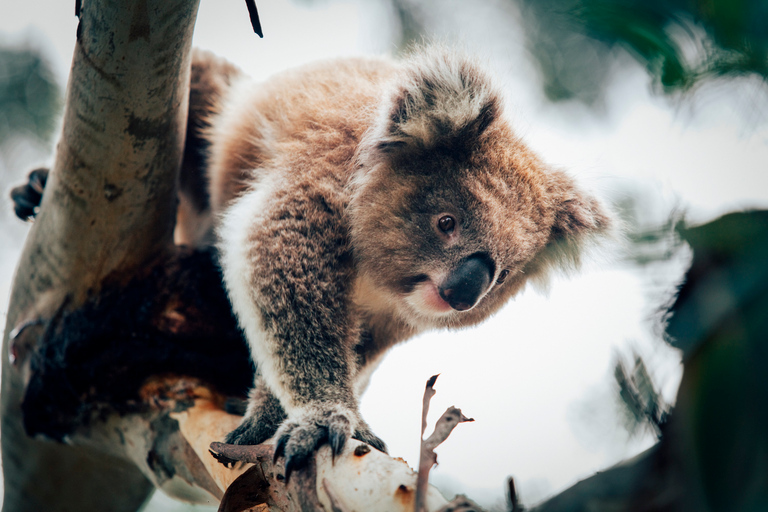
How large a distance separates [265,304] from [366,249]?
54 centimetres

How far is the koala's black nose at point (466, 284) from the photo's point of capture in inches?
84.1

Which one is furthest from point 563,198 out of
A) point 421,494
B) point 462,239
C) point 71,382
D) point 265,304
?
point 71,382

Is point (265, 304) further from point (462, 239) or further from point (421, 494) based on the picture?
point (421, 494)

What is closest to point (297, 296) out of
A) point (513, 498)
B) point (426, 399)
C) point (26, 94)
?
point (426, 399)

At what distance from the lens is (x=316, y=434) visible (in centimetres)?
167

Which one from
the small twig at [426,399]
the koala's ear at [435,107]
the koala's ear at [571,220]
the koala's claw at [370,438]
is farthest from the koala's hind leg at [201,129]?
the small twig at [426,399]

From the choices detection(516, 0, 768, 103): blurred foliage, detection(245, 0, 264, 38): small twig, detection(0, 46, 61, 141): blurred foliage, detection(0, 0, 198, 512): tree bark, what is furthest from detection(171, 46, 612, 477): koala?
detection(0, 46, 61, 141): blurred foliage

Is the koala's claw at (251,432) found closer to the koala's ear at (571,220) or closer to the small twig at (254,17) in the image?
the small twig at (254,17)

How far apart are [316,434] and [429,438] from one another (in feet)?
2.54

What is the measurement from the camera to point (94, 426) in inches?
97.5

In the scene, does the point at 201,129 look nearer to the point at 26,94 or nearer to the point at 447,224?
the point at 26,94

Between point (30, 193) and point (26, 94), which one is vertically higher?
point (26, 94)

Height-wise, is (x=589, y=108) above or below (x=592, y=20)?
below

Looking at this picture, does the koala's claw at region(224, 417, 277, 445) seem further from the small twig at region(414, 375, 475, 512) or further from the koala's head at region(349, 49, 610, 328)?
Answer: the small twig at region(414, 375, 475, 512)
